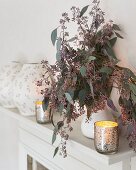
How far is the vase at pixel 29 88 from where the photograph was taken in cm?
108

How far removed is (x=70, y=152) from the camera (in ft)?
3.31

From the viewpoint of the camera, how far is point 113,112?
2.82ft

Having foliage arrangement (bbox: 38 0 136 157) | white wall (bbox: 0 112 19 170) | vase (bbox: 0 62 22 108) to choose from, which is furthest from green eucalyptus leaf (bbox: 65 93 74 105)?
white wall (bbox: 0 112 19 170)

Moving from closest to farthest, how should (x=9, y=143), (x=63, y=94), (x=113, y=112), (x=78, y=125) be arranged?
1. (x=63, y=94)
2. (x=113, y=112)
3. (x=78, y=125)
4. (x=9, y=143)

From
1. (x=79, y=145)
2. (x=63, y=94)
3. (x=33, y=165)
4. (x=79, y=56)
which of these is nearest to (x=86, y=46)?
(x=79, y=56)

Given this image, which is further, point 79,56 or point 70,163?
point 70,163

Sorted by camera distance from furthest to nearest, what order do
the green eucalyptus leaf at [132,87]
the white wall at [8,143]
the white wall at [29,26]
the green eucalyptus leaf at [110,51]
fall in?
1. the white wall at [8,143]
2. the white wall at [29,26]
3. the green eucalyptus leaf at [110,51]
4. the green eucalyptus leaf at [132,87]

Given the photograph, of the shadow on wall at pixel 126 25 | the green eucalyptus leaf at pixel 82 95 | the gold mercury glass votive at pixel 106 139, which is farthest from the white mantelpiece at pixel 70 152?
the shadow on wall at pixel 126 25

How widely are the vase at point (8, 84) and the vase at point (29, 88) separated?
0.12m

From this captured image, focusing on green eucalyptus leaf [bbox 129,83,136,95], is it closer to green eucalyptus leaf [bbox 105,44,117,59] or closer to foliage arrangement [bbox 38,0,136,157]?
foliage arrangement [bbox 38,0,136,157]

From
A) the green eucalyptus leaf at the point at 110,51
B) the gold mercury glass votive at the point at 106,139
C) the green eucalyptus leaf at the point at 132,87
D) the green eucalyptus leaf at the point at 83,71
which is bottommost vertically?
the gold mercury glass votive at the point at 106,139

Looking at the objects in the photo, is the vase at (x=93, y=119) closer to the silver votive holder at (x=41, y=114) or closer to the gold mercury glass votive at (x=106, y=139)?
the gold mercury glass votive at (x=106, y=139)

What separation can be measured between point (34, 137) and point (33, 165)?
6.4 inches

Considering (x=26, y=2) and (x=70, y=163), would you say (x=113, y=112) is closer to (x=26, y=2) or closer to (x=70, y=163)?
(x=70, y=163)
